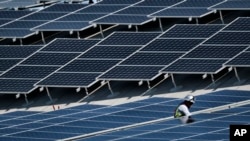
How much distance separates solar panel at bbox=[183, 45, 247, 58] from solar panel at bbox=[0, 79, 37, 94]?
28.4ft

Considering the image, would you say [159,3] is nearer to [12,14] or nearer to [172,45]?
[172,45]

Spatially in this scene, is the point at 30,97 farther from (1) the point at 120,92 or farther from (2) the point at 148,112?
(2) the point at 148,112

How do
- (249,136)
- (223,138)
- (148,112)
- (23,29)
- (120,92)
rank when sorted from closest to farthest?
(249,136)
(223,138)
(148,112)
(120,92)
(23,29)

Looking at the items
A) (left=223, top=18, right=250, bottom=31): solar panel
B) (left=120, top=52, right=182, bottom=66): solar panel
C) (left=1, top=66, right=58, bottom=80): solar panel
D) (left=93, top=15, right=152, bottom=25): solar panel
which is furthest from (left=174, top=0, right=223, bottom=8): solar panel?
(left=1, top=66, right=58, bottom=80): solar panel

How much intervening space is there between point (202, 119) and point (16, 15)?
111ft

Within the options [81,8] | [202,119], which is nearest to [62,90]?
[81,8]

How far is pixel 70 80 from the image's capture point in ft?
205

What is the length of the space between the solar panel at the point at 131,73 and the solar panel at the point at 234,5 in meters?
9.00

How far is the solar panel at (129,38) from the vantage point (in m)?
65.8

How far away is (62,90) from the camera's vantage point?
63844mm

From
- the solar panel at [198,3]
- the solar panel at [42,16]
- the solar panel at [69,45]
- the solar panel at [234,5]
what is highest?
the solar panel at [234,5]

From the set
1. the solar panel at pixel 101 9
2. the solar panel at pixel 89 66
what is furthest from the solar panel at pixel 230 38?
the solar panel at pixel 101 9

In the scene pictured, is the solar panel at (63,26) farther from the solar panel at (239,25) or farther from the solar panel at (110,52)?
the solar panel at (239,25)

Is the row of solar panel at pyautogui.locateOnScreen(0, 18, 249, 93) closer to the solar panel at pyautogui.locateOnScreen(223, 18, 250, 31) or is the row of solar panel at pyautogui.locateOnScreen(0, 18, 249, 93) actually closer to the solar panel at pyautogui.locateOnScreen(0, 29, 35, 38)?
the solar panel at pyautogui.locateOnScreen(223, 18, 250, 31)
